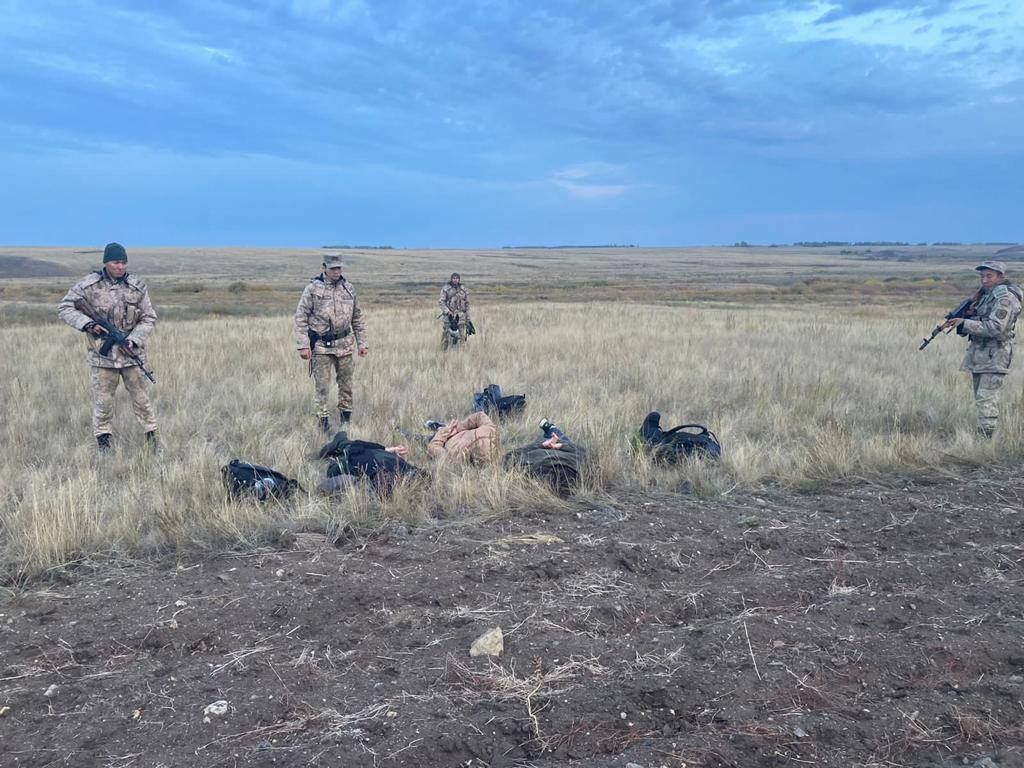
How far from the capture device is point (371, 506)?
17.3 feet

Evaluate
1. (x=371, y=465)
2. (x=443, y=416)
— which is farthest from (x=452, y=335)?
(x=371, y=465)

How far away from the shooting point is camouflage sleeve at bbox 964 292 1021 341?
7.13m

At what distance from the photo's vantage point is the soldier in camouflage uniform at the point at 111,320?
6602 millimetres

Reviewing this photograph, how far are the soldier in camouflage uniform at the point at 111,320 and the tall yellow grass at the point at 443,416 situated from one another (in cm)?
36

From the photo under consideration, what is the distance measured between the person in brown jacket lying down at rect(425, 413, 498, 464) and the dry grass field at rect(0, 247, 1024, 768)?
0.90 feet

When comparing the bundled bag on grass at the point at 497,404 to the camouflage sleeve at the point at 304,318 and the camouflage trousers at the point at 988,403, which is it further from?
the camouflage trousers at the point at 988,403

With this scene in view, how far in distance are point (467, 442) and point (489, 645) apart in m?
3.28

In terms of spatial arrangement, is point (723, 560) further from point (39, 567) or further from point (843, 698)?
point (39, 567)

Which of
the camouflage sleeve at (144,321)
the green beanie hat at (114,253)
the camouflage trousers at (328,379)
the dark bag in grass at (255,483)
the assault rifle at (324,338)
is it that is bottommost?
the dark bag in grass at (255,483)

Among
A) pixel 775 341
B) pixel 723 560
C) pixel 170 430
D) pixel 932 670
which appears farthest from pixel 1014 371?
pixel 170 430

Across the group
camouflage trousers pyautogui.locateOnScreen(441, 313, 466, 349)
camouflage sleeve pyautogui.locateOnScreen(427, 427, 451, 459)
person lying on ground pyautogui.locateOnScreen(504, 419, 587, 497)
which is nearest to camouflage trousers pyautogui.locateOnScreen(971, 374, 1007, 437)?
person lying on ground pyautogui.locateOnScreen(504, 419, 587, 497)

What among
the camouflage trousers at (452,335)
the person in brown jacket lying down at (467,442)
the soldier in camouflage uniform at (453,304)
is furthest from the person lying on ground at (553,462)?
the camouflage trousers at (452,335)

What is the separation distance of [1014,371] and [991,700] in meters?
10.2

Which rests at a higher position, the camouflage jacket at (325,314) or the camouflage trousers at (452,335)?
the camouflage jacket at (325,314)
